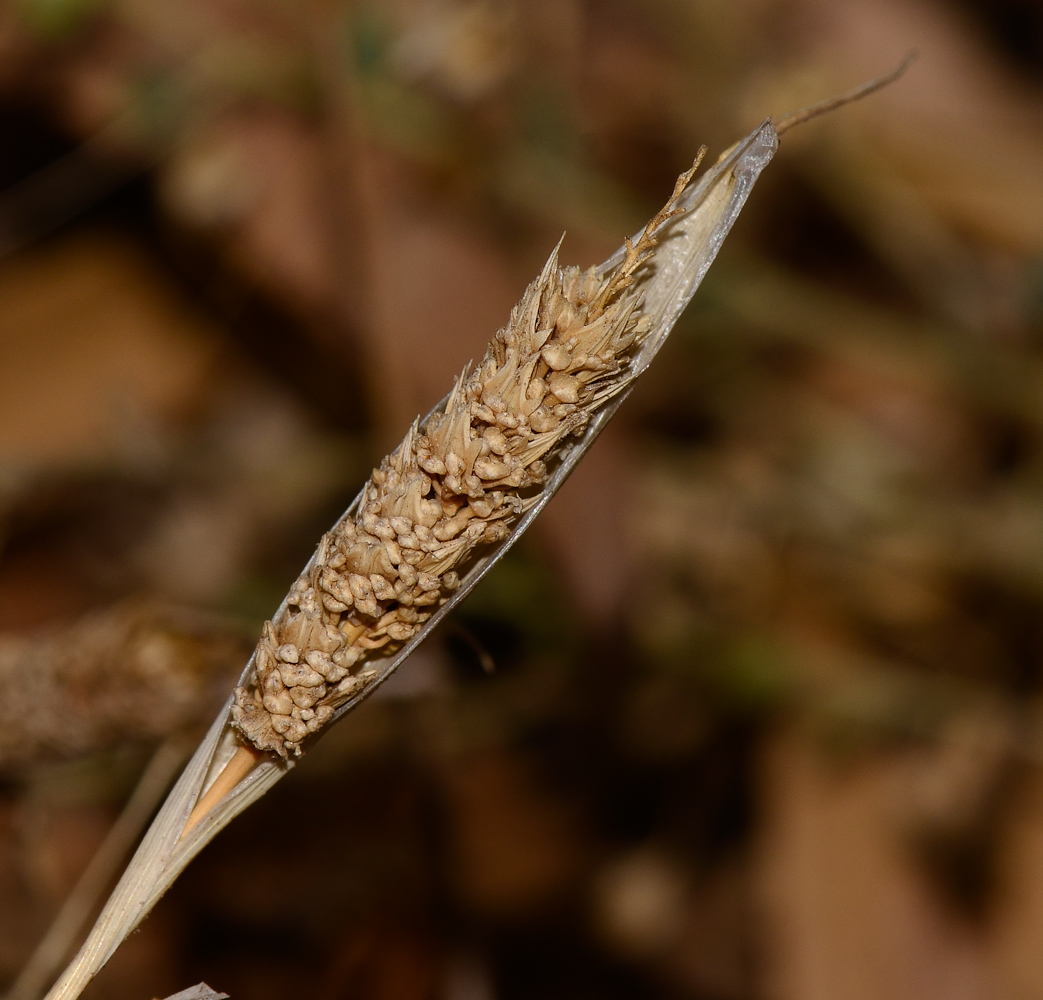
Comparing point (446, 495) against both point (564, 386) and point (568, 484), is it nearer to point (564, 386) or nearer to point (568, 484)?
point (564, 386)

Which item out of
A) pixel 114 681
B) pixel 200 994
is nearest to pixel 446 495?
pixel 200 994

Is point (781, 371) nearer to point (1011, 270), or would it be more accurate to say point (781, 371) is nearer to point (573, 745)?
point (1011, 270)

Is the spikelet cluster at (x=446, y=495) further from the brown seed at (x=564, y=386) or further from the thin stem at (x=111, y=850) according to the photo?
the thin stem at (x=111, y=850)

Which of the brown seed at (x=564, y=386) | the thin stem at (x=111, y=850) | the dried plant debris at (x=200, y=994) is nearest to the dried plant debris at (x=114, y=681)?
the thin stem at (x=111, y=850)

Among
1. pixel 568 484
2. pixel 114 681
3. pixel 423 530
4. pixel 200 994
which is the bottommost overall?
pixel 200 994

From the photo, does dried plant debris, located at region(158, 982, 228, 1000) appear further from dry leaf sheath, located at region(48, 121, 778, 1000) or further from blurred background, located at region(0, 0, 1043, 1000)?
blurred background, located at region(0, 0, 1043, 1000)
